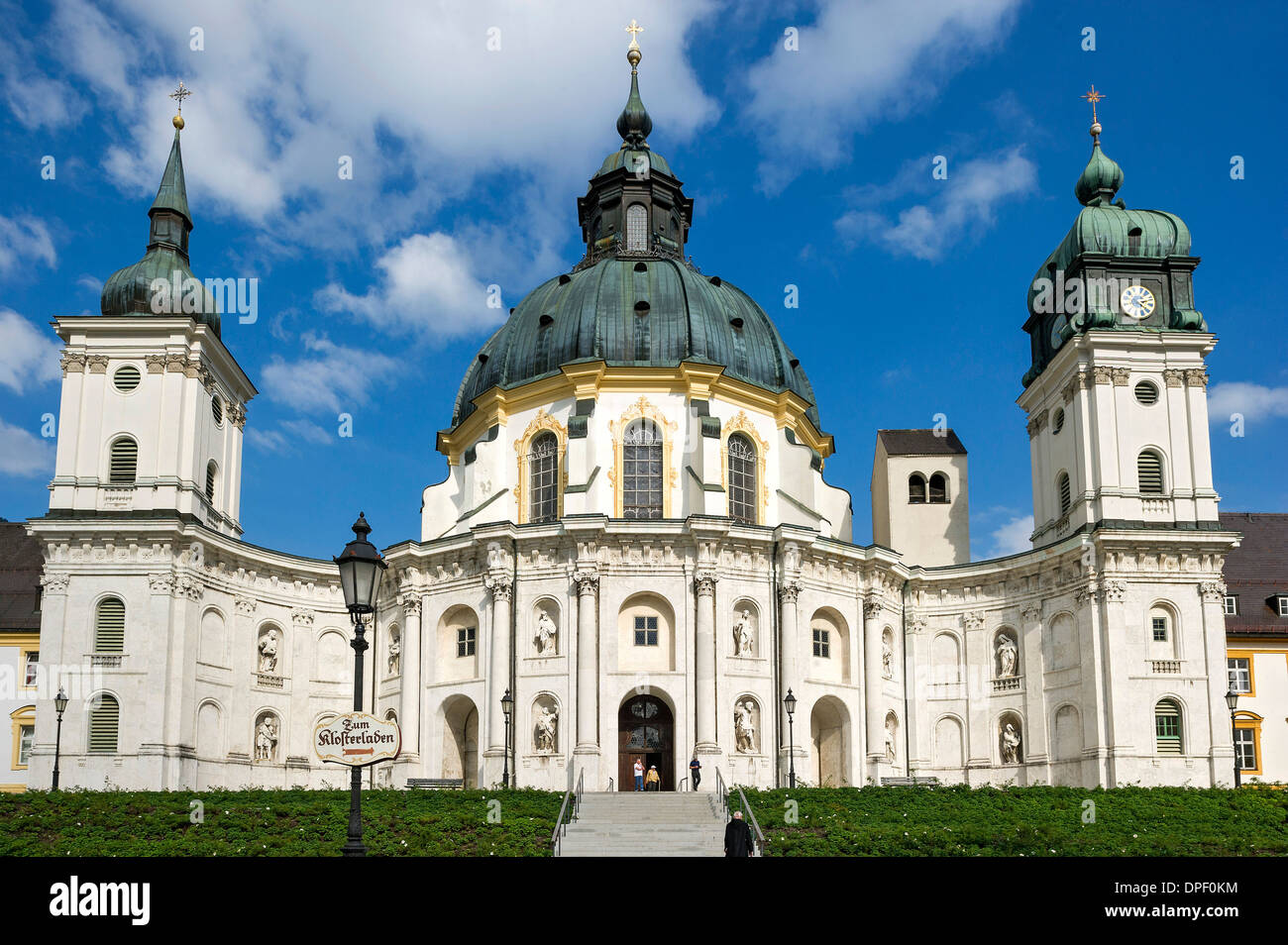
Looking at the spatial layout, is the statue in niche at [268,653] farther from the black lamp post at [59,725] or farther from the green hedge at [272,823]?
the green hedge at [272,823]

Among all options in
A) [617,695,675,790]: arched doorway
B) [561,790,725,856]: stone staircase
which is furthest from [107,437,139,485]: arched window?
[561,790,725,856]: stone staircase

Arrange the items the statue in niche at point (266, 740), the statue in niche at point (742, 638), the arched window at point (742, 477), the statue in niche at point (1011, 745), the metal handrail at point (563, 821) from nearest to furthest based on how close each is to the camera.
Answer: the metal handrail at point (563, 821) → the statue in niche at point (742, 638) → the statue in niche at point (266, 740) → the statue in niche at point (1011, 745) → the arched window at point (742, 477)

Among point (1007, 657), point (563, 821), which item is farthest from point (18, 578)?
point (1007, 657)

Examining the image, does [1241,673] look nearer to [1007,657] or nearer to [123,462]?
[1007,657]

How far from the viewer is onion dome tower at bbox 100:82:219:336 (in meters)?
53.5

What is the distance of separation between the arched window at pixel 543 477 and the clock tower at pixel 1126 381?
2025 cm


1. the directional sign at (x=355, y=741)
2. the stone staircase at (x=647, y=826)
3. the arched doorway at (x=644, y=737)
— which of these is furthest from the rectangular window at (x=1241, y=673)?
the directional sign at (x=355, y=741)

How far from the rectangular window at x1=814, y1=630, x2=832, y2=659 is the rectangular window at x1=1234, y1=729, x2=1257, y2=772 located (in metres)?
18.7

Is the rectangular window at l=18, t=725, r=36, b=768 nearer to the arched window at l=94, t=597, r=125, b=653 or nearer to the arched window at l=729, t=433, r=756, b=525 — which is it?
the arched window at l=94, t=597, r=125, b=653

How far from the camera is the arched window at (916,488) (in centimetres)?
6381

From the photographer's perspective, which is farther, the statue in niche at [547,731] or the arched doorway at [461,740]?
the arched doorway at [461,740]
